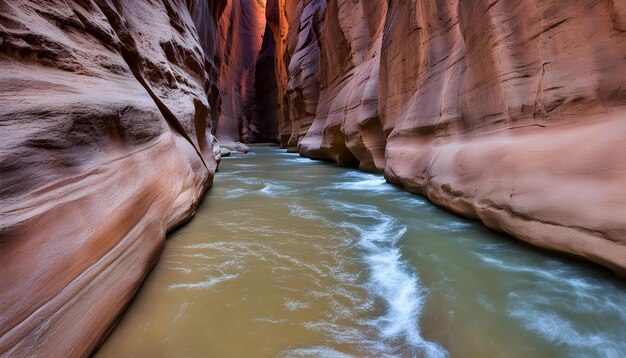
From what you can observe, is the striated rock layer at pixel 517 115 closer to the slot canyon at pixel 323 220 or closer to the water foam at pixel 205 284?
the slot canyon at pixel 323 220

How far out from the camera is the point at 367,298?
224cm

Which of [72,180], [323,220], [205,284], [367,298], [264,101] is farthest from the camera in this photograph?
[264,101]

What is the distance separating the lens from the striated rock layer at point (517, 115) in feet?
8.09

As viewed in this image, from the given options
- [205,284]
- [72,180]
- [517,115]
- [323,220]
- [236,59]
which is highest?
[236,59]

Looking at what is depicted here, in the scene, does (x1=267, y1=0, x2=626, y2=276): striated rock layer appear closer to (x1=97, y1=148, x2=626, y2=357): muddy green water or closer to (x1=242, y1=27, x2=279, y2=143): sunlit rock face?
(x1=97, y1=148, x2=626, y2=357): muddy green water

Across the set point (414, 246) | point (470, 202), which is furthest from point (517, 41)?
point (414, 246)

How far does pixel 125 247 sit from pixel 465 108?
4.88 m

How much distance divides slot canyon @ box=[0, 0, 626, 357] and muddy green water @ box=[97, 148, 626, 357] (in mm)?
17

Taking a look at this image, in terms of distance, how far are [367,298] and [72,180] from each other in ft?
7.21

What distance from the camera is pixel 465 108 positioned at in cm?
474

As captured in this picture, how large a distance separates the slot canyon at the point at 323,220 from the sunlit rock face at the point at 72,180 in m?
0.01

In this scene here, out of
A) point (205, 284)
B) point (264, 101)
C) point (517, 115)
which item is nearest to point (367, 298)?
point (205, 284)

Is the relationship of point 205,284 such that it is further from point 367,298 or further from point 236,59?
point 236,59

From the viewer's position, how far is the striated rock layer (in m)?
2.47
